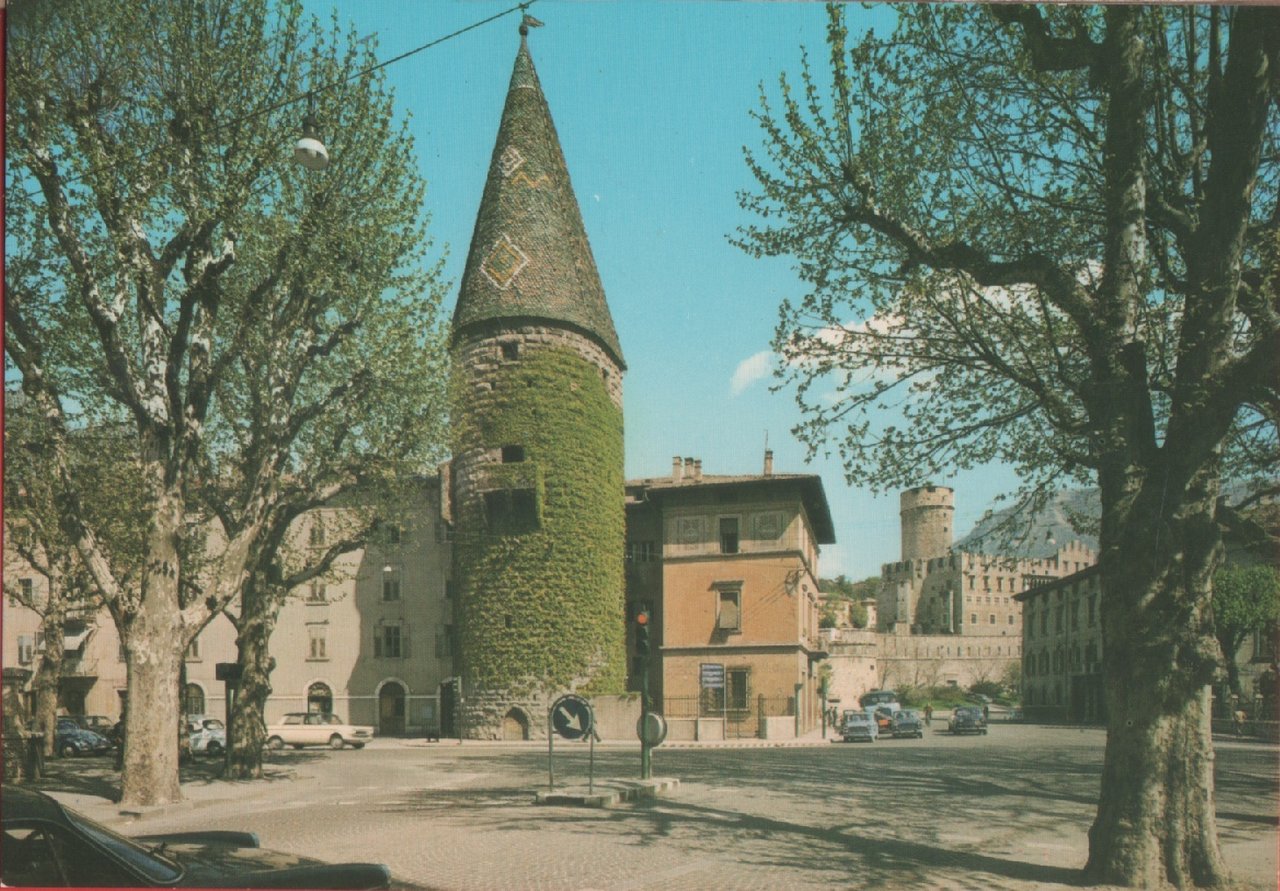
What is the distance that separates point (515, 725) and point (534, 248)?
11.9 m

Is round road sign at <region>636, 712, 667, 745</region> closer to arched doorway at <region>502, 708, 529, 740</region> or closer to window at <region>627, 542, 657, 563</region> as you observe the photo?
window at <region>627, 542, 657, 563</region>

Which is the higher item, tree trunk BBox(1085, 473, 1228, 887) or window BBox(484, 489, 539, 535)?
window BBox(484, 489, 539, 535)

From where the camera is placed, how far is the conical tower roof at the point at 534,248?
73.2ft

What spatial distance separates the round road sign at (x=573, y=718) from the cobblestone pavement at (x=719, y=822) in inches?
37.9

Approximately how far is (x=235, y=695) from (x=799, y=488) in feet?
36.6

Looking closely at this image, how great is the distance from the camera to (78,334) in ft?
50.8

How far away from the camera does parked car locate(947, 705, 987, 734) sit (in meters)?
38.2

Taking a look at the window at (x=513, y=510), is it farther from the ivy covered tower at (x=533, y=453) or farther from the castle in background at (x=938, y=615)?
the castle in background at (x=938, y=615)

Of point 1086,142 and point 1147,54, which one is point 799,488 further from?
point 1147,54

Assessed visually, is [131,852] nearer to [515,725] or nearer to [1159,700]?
[1159,700]

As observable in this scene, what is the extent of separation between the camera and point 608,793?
12898 millimetres

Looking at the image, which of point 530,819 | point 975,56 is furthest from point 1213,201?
point 530,819

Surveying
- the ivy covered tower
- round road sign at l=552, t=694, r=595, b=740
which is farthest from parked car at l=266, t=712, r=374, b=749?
round road sign at l=552, t=694, r=595, b=740

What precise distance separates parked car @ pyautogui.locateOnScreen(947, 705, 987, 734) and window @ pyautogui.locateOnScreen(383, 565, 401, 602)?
848 inches
